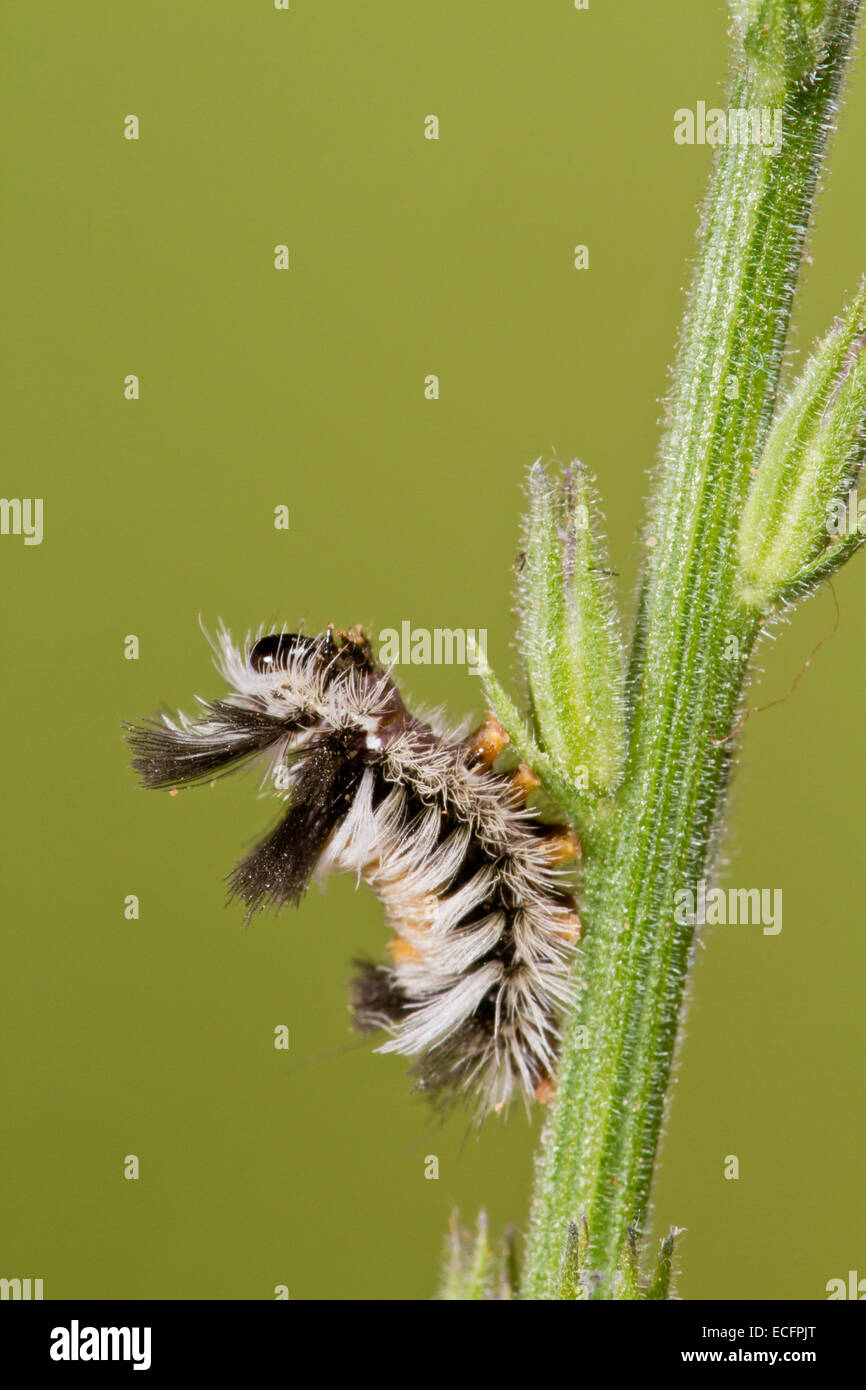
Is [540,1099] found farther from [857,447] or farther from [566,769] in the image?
[857,447]

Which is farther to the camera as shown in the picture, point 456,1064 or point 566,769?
point 456,1064

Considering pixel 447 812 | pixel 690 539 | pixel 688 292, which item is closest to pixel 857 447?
Answer: pixel 690 539

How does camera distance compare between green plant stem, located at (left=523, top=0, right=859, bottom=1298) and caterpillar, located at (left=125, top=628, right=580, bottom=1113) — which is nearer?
green plant stem, located at (left=523, top=0, right=859, bottom=1298)
